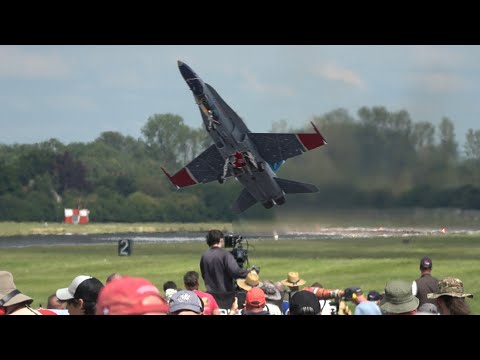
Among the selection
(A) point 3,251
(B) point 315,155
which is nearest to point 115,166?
(A) point 3,251

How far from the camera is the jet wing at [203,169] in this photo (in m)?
41.4

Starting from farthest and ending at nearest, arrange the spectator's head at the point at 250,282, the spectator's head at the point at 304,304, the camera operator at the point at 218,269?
the camera operator at the point at 218,269 → the spectator's head at the point at 250,282 → the spectator's head at the point at 304,304

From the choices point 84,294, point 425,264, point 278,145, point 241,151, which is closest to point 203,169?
point 278,145

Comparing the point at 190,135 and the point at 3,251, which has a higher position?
the point at 190,135

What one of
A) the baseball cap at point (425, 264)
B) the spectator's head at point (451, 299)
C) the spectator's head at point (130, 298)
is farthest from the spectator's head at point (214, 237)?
the spectator's head at point (130, 298)

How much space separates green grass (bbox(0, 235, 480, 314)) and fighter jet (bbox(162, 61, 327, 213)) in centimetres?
312

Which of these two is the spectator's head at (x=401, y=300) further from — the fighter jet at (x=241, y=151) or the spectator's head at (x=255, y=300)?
the fighter jet at (x=241, y=151)

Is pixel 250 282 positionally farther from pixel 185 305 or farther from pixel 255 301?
pixel 185 305

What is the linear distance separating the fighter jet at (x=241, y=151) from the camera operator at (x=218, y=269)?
2216 centimetres
